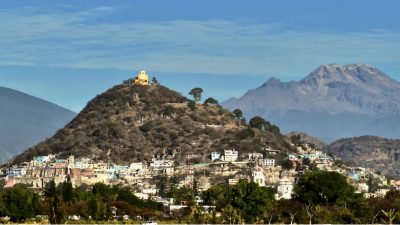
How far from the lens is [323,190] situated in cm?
12625

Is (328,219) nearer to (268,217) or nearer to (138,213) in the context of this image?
(268,217)

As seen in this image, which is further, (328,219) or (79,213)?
(79,213)

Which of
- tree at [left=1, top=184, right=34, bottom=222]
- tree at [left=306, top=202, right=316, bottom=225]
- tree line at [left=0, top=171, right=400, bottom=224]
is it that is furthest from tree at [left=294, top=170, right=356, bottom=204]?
tree at [left=1, top=184, right=34, bottom=222]

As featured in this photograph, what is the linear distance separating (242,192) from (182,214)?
10257 millimetres

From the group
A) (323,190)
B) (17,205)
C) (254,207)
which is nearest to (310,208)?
(254,207)

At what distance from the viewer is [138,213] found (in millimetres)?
133500

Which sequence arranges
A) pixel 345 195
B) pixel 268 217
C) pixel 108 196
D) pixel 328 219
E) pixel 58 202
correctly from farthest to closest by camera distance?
pixel 108 196
pixel 345 195
pixel 268 217
pixel 328 219
pixel 58 202

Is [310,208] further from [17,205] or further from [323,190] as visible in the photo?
[17,205]

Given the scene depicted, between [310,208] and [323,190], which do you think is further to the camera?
[323,190]

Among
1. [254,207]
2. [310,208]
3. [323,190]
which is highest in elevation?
[323,190]

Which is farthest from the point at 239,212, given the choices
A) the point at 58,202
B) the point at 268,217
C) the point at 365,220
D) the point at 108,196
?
the point at 108,196

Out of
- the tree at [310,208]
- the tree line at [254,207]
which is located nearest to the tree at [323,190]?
the tree line at [254,207]

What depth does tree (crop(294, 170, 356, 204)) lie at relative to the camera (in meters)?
125

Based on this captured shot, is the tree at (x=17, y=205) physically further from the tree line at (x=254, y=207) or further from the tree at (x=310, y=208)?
the tree at (x=310, y=208)
